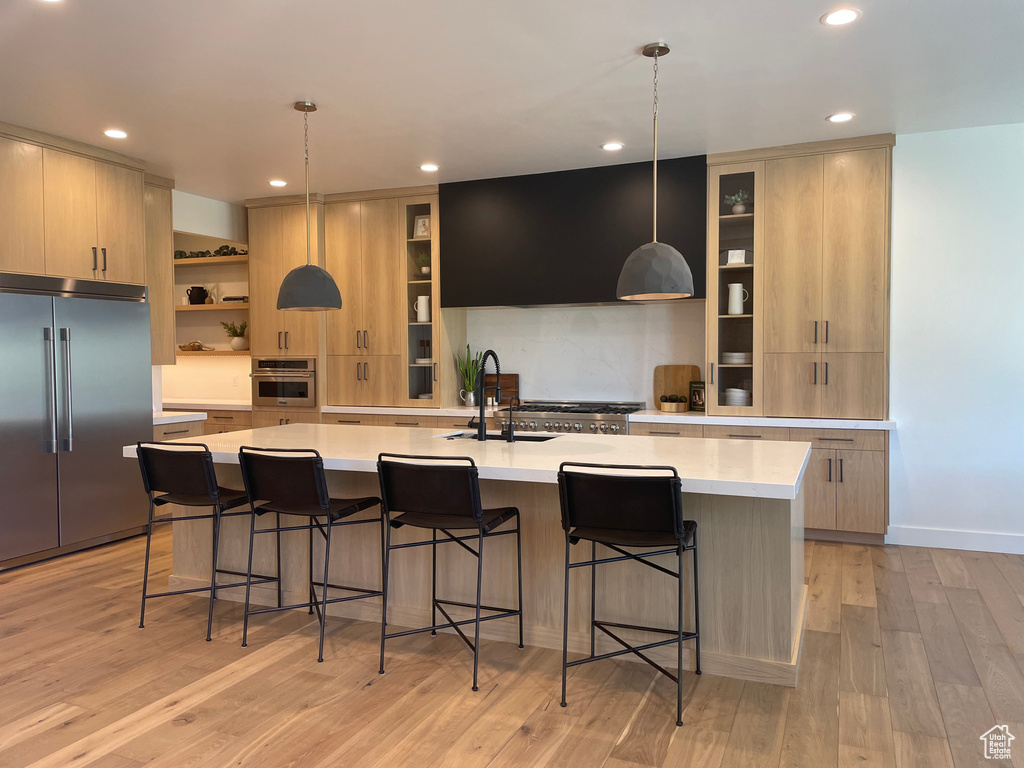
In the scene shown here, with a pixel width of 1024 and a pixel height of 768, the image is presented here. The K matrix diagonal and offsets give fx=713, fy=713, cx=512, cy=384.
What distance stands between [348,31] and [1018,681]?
382 centimetres

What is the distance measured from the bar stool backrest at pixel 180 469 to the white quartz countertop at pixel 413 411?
8.65 feet

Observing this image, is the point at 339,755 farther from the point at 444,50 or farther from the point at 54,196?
the point at 54,196

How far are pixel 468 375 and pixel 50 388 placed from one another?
3.05 m

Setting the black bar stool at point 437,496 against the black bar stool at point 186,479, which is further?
the black bar stool at point 186,479

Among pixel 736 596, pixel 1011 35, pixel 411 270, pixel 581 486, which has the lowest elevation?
pixel 736 596

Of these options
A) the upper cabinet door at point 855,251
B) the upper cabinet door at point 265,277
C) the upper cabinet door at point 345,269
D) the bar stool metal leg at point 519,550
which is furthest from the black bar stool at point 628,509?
the upper cabinet door at point 265,277

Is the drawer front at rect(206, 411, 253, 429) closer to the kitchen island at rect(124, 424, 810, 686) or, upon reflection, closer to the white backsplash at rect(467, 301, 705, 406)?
the white backsplash at rect(467, 301, 705, 406)

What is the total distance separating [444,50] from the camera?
10.9 ft

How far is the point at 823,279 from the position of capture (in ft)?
15.8

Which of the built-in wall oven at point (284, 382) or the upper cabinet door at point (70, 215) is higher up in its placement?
the upper cabinet door at point (70, 215)

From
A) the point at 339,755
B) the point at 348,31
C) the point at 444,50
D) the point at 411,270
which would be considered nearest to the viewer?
the point at 339,755

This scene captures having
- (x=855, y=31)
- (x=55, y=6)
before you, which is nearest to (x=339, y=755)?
Result: (x=55, y=6)

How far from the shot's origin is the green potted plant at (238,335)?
22.5ft

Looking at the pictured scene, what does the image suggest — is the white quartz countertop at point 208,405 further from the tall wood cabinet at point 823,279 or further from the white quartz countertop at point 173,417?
the tall wood cabinet at point 823,279
